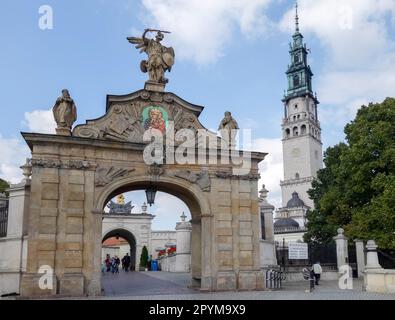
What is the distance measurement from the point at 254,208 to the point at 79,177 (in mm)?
7140

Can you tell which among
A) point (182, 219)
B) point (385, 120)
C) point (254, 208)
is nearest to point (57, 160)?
point (254, 208)

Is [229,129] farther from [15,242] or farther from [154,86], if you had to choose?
[15,242]

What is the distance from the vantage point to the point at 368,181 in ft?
81.6

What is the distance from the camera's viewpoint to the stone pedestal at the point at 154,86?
19.2 metres

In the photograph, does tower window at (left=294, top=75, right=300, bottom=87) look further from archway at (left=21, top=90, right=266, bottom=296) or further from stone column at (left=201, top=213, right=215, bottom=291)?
stone column at (left=201, top=213, right=215, bottom=291)

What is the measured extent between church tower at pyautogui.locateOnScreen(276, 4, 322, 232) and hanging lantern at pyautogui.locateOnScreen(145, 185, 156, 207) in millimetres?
66025

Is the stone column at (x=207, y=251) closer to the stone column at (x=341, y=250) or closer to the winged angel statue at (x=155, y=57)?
the winged angel statue at (x=155, y=57)

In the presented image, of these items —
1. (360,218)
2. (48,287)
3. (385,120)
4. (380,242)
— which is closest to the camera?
(48,287)

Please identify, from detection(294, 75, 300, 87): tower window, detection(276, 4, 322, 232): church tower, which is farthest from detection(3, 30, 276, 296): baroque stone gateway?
detection(294, 75, 300, 87): tower window

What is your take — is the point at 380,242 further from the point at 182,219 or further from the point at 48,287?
the point at 182,219

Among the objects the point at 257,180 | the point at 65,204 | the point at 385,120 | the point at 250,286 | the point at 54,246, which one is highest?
the point at 385,120

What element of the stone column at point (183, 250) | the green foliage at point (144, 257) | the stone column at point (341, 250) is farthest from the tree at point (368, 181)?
the green foliage at point (144, 257)

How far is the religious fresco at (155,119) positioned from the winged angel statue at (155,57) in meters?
1.48

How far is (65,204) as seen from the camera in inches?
658
